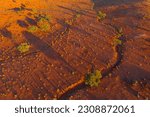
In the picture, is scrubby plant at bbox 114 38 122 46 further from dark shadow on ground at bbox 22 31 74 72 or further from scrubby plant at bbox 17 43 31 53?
scrubby plant at bbox 17 43 31 53

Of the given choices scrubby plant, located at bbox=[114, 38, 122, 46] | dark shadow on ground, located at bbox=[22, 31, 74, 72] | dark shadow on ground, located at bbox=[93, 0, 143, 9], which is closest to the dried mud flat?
dark shadow on ground, located at bbox=[22, 31, 74, 72]

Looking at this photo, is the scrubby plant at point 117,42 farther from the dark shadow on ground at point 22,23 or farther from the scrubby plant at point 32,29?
the dark shadow on ground at point 22,23

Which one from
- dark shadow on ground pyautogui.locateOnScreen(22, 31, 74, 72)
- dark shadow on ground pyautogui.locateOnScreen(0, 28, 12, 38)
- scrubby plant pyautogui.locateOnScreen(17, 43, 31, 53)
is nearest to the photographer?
dark shadow on ground pyautogui.locateOnScreen(22, 31, 74, 72)

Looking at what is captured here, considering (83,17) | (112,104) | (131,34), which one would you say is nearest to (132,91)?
(112,104)

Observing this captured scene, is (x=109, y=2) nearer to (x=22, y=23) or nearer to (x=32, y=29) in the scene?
(x=22, y=23)

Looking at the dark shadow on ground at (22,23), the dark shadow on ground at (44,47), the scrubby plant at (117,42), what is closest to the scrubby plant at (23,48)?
the dark shadow on ground at (44,47)

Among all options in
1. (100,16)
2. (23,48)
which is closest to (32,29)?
(23,48)
